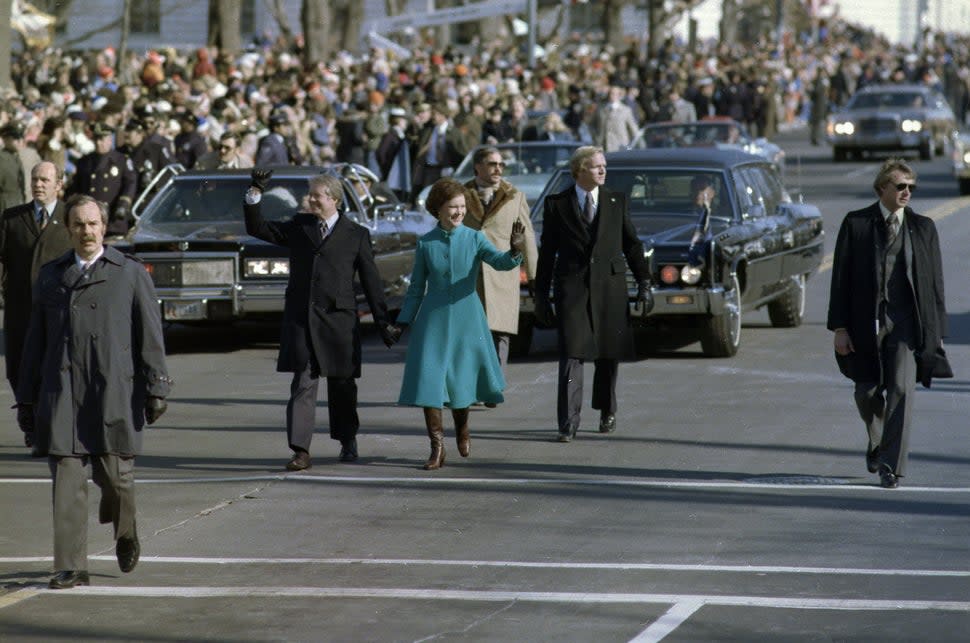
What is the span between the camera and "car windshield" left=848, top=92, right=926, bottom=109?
47.9 meters

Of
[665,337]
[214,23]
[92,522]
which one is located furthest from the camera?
[214,23]

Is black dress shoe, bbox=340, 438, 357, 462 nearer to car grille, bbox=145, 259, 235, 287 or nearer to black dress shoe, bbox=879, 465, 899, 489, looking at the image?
black dress shoe, bbox=879, 465, 899, 489

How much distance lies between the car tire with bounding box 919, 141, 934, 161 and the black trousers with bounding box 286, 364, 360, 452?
3646 cm

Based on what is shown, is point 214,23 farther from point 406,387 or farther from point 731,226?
point 406,387

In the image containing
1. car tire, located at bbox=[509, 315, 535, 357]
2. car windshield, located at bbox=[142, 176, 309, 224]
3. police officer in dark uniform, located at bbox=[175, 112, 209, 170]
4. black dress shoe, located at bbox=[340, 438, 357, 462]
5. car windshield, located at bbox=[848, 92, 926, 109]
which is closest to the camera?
black dress shoe, located at bbox=[340, 438, 357, 462]

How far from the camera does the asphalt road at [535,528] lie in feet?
26.3

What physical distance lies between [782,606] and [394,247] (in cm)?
1119

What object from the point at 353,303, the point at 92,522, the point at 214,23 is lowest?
the point at 92,522

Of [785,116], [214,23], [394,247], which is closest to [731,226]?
[394,247]

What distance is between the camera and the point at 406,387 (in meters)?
11.8

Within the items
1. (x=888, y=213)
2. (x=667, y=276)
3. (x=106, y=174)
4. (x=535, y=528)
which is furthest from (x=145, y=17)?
(x=535, y=528)

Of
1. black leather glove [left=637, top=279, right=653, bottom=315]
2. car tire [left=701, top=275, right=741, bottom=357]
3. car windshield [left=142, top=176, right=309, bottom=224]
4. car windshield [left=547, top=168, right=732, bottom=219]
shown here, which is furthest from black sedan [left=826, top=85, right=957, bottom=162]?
black leather glove [left=637, top=279, right=653, bottom=315]

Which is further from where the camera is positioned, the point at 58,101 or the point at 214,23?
the point at 214,23

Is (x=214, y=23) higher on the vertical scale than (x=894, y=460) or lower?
higher
